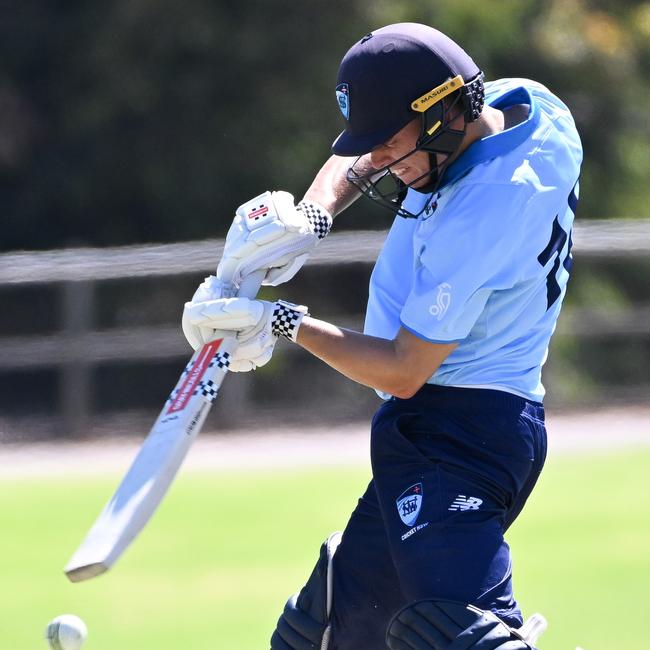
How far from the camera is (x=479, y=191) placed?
372cm

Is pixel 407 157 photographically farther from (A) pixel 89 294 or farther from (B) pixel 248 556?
(A) pixel 89 294

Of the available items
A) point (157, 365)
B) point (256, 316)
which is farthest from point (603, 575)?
point (157, 365)

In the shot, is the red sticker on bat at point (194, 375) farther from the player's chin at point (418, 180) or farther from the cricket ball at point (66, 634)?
the cricket ball at point (66, 634)

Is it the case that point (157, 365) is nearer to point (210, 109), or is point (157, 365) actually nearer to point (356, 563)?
point (210, 109)

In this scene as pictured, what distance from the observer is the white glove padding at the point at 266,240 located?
13.2 ft

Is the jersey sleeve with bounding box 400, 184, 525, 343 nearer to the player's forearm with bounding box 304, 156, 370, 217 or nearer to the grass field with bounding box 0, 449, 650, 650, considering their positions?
the player's forearm with bounding box 304, 156, 370, 217

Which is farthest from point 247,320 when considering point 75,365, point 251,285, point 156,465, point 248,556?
point 75,365

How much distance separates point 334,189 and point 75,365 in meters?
6.92

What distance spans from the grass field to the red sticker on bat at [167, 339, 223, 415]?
5.68ft

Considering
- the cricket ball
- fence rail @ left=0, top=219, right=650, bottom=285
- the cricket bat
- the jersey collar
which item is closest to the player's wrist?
the cricket bat

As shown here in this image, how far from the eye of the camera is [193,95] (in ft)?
40.5

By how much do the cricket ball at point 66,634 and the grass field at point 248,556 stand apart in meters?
1.01

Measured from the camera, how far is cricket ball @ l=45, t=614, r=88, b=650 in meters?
4.38

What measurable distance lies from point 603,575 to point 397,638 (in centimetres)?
289
